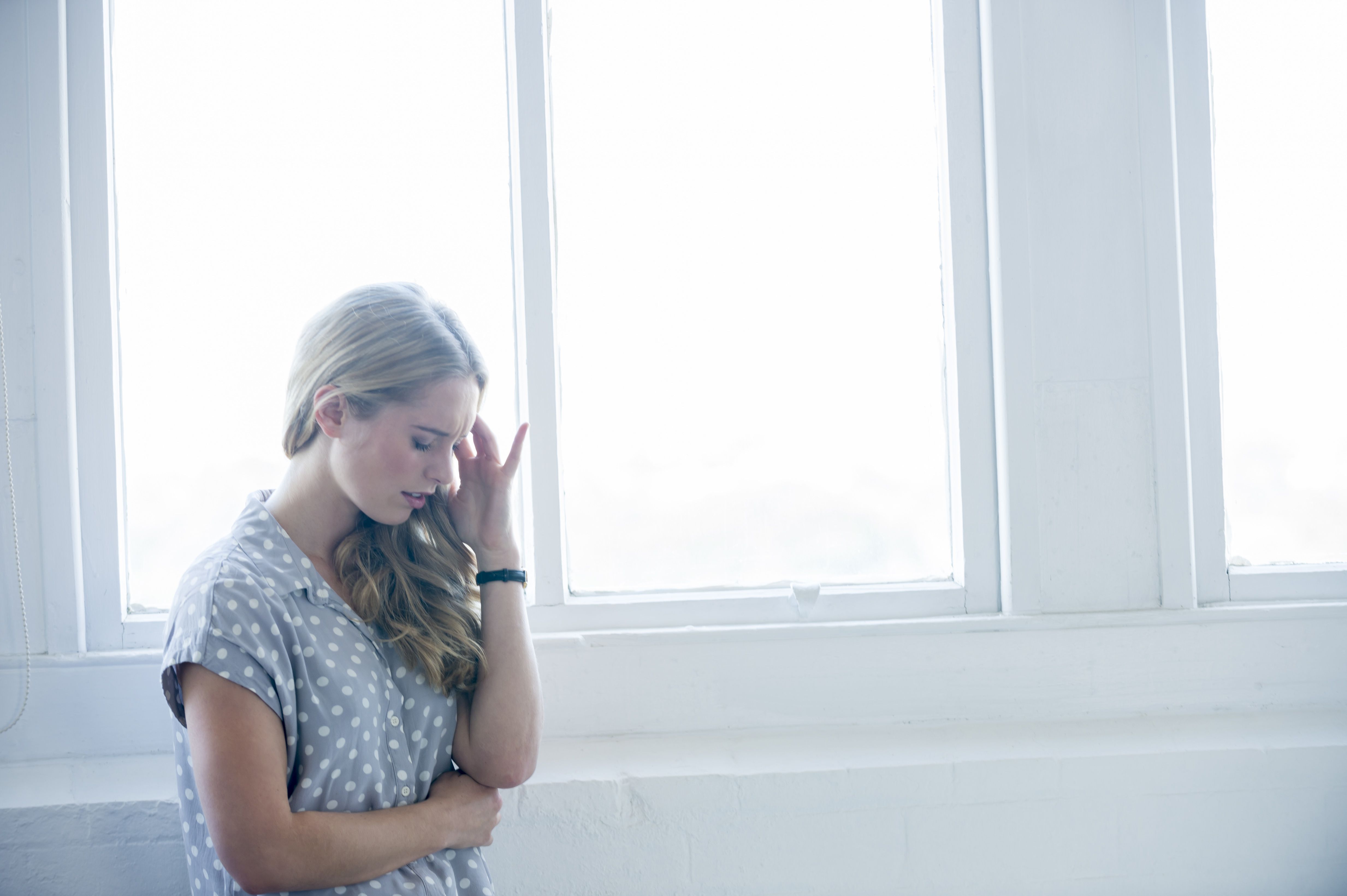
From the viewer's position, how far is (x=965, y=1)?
60.5 inches

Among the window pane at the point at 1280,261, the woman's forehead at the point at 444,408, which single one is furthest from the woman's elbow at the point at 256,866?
the window pane at the point at 1280,261

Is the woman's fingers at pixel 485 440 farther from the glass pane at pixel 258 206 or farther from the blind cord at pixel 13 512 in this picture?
the blind cord at pixel 13 512

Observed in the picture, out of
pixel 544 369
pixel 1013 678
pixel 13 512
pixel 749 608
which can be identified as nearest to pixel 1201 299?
pixel 1013 678

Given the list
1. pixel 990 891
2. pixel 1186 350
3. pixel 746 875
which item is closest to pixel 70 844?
pixel 746 875

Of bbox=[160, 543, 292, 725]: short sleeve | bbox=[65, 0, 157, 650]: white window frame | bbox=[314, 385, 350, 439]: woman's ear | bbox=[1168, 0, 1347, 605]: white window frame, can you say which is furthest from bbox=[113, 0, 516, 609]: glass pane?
bbox=[1168, 0, 1347, 605]: white window frame

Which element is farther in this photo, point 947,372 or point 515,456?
point 947,372

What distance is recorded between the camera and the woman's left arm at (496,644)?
109 cm

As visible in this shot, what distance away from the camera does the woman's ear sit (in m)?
1.02

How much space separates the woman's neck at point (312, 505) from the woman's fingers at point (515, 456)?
0.23 metres

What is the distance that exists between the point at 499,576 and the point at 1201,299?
1376mm

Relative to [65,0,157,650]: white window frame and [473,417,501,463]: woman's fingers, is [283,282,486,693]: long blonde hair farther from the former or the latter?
[65,0,157,650]: white window frame

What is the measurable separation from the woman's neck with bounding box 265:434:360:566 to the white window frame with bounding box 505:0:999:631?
45cm

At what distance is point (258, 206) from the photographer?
150cm

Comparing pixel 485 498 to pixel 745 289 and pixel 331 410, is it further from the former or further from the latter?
pixel 745 289
